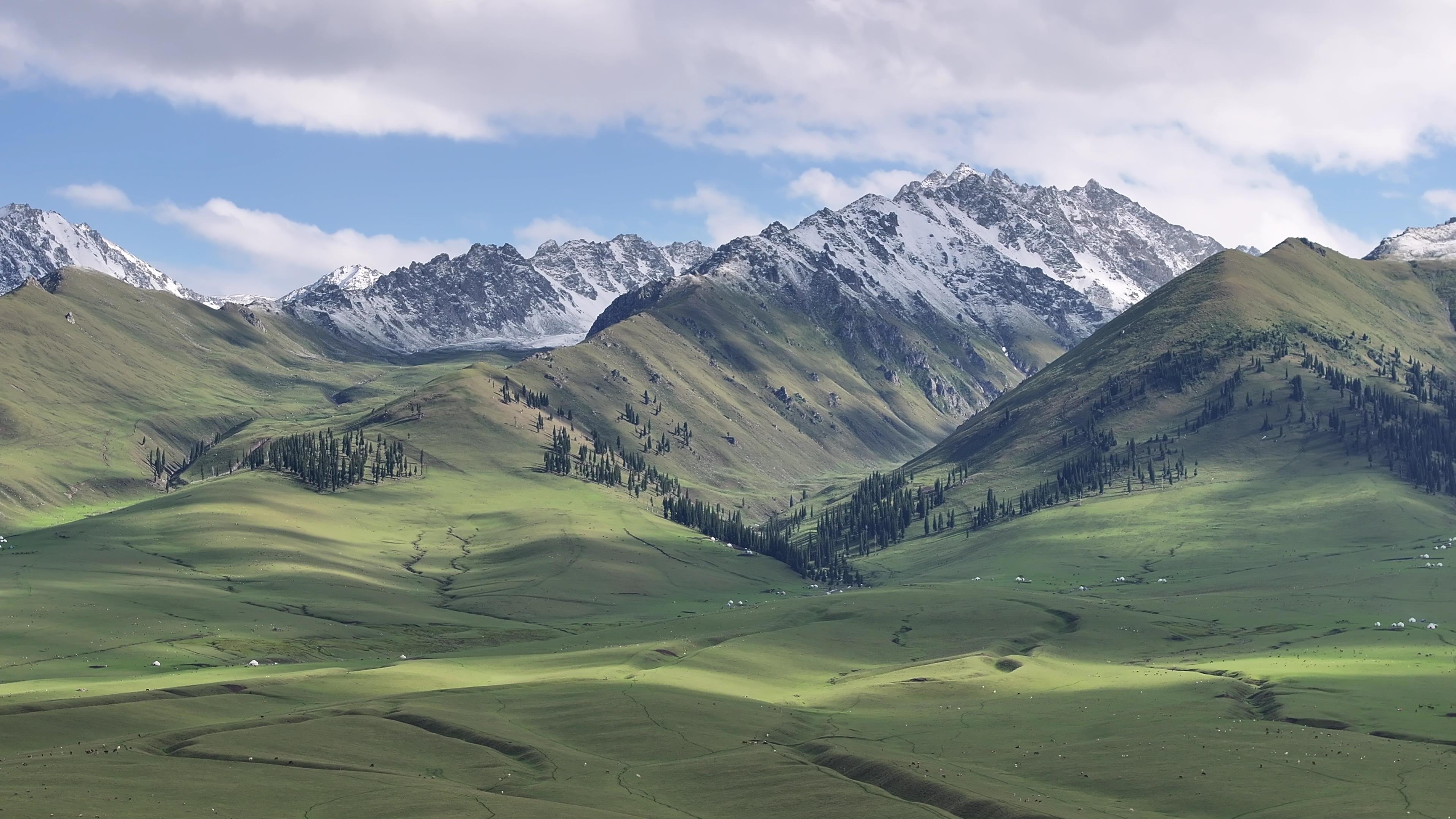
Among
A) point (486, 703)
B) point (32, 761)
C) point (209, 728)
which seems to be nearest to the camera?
point (32, 761)

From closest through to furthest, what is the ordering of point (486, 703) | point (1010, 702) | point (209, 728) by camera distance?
point (209, 728) → point (486, 703) → point (1010, 702)

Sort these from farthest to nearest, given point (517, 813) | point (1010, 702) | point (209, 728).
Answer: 1. point (1010, 702)
2. point (209, 728)
3. point (517, 813)

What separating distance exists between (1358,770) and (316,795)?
84522 mm

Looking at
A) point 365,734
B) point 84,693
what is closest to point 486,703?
point 365,734

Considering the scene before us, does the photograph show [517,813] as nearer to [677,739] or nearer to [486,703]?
[677,739]

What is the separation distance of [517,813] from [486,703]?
53923mm

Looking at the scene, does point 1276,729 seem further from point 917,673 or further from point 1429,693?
point 917,673

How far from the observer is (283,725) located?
134m

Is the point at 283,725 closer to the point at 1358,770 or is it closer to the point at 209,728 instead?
the point at 209,728

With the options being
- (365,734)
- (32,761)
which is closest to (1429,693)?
(365,734)

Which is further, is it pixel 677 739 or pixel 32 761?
pixel 677 739

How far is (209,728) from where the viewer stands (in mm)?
133750

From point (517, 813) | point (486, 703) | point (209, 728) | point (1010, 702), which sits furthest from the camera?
point (1010, 702)

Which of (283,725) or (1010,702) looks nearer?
(283,725)
